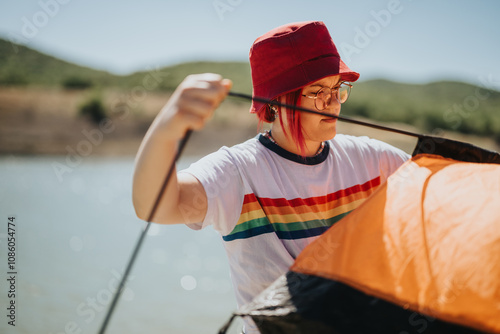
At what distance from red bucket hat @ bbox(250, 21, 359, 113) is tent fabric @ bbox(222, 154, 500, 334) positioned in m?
0.45

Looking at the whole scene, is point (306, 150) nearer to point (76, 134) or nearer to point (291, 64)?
point (291, 64)

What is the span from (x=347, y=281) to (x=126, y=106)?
20161 mm

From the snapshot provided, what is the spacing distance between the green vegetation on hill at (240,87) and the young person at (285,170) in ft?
42.5

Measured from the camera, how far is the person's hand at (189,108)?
0.89 metres

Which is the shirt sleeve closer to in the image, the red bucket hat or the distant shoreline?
the red bucket hat

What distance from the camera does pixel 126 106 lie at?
20.0 m

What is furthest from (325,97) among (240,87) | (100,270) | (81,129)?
(240,87)

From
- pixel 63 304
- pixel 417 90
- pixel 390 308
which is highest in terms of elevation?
pixel 390 308

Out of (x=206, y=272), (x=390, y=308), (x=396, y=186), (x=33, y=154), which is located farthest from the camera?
(x=33, y=154)

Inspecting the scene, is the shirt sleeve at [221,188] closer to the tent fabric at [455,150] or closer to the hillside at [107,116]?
the tent fabric at [455,150]

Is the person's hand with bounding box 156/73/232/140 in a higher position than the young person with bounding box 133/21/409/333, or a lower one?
higher

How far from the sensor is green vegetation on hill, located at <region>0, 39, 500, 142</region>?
73.2 ft

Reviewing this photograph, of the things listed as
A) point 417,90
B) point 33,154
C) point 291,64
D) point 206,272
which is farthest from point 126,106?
point 417,90

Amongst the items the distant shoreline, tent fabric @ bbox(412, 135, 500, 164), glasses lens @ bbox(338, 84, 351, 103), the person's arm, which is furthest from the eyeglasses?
the distant shoreline
